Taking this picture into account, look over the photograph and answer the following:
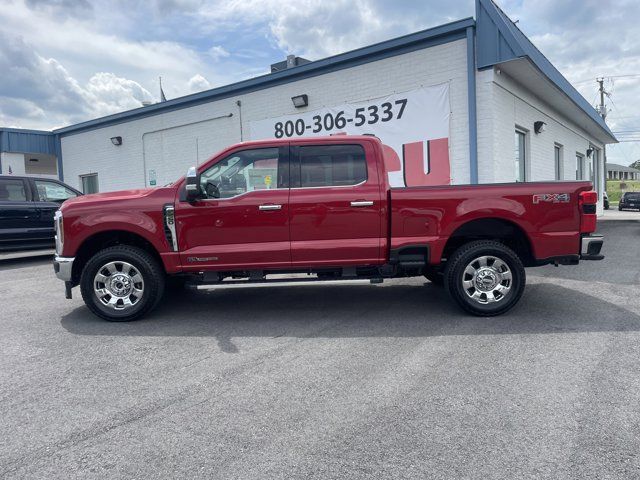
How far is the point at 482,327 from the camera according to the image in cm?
513

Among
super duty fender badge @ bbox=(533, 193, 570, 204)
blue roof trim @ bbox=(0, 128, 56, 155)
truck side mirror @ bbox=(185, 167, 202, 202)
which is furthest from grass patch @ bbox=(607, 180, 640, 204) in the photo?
truck side mirror @ bbox=(185, 167, 202, 202)

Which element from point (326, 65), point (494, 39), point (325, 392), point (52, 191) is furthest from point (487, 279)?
point (52, 191)

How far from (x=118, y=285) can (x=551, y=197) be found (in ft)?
16.4

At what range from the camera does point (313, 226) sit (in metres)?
5.46

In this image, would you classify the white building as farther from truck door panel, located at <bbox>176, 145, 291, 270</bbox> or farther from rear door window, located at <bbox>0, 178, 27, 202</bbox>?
truck door panel, located at <bbox>176, 145, 291, 270</bbox>

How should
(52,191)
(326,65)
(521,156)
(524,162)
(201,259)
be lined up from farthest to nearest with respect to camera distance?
(524,162)
(521,156)
(326,65)
(52,191)
(201,259)

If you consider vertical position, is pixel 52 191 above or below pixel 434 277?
above

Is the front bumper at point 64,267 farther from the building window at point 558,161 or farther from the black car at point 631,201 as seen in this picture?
the black car at point 631,201

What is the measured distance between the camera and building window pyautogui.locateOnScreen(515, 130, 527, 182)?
12.4 m

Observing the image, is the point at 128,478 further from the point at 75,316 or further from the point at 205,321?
the point at 75,316

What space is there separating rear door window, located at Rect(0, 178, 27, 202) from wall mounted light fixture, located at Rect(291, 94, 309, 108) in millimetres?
6604

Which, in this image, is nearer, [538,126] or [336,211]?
[336,211]

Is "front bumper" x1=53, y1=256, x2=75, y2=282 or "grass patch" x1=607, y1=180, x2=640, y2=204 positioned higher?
"grass patch" x1=607, y1=180, x2=640, y2=204

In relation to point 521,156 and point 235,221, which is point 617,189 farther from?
point 235,221
